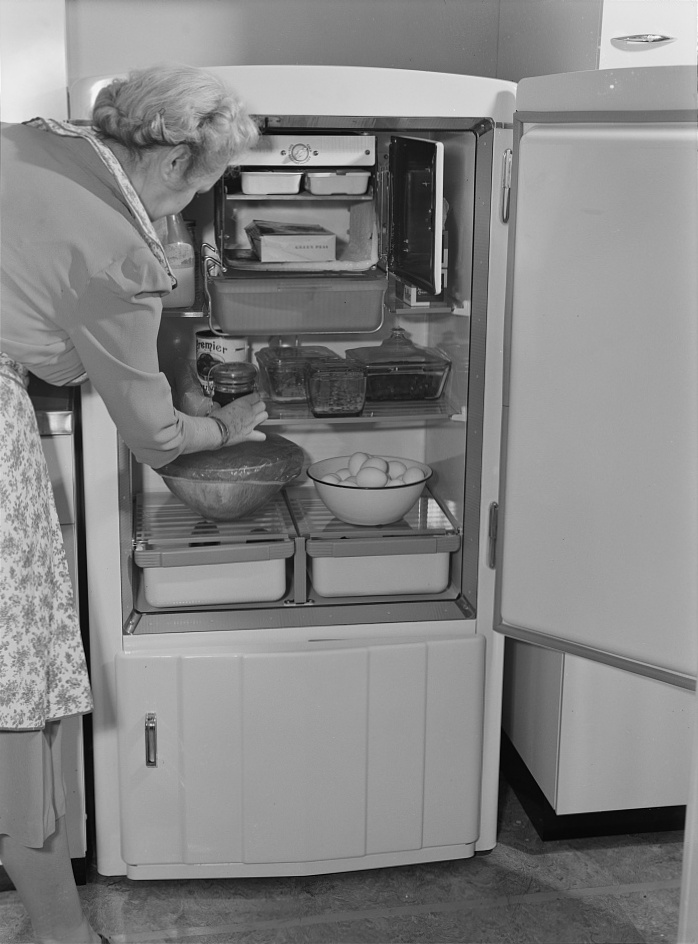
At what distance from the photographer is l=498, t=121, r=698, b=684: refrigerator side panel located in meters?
1.52

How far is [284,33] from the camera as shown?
2223 millimetres

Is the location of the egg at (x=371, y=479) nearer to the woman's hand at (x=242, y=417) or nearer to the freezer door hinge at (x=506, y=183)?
the woman's hand at (x=242, y=417)

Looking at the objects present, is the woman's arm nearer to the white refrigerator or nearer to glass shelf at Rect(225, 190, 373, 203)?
glass shelf at Rect(225, 190, 373, 203)

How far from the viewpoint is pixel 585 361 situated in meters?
1.63

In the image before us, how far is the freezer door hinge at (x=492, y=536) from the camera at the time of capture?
1881 mm

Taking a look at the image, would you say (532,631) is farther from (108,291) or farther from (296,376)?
(108,291)

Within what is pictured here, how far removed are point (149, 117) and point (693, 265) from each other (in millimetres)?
846

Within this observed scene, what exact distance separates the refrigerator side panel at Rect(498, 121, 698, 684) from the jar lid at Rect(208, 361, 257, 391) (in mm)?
488

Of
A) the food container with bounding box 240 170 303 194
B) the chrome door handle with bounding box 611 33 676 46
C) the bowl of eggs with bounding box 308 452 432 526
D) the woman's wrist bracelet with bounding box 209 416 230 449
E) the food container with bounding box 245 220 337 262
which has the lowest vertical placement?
the bowl of eggs with bounding box 308 452 432 526

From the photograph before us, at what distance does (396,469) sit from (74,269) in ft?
2.58

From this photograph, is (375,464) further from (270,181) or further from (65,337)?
(65,337)

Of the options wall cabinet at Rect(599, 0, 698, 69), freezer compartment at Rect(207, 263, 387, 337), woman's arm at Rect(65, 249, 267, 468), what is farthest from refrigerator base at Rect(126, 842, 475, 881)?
wall cabinet at Rect(599, 0, 698, 69)

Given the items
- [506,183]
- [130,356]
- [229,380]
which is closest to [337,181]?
[506,183]

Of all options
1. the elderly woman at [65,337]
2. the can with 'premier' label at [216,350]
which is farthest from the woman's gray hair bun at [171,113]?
the can with 'premier' label at [216,350]
